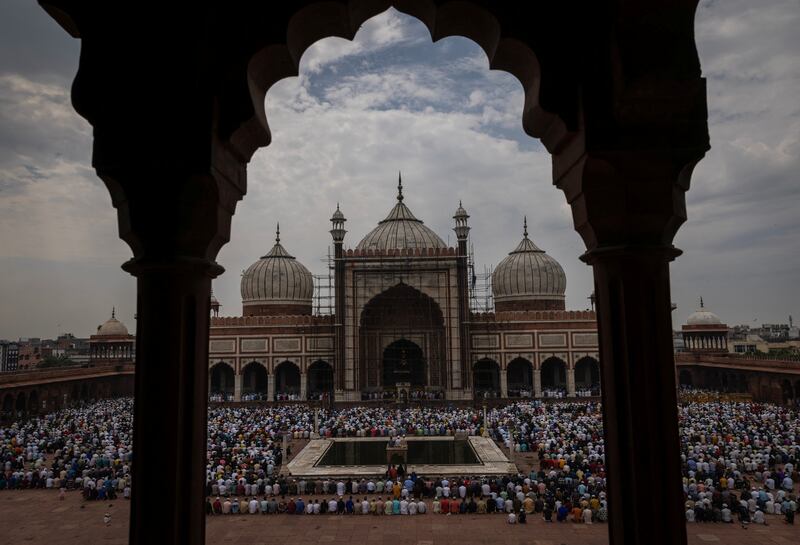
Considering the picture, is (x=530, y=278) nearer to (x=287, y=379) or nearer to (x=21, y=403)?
(x=287, y=379)

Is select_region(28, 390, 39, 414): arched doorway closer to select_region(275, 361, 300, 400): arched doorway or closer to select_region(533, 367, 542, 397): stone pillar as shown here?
select_region(275, 361, 300, 400): arched doorway

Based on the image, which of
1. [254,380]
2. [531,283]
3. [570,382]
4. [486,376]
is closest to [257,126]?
[570,382]

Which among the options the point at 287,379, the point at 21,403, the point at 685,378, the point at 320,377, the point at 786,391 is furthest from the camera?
the point at 685,378

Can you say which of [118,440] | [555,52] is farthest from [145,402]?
[118,440]

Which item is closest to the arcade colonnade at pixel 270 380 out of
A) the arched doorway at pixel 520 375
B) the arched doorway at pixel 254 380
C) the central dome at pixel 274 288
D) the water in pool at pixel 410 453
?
the arched doorway at pixel 254 380

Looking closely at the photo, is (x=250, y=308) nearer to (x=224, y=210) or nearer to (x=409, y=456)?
(x=409, y=456)

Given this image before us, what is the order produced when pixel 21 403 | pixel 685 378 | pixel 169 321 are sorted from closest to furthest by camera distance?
pixel 169 321 < pixel 21 403 < pixel 685 378

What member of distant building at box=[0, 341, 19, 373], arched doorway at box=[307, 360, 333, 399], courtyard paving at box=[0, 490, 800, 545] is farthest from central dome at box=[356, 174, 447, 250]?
distant building at box=[0, 341, 19, 373]
